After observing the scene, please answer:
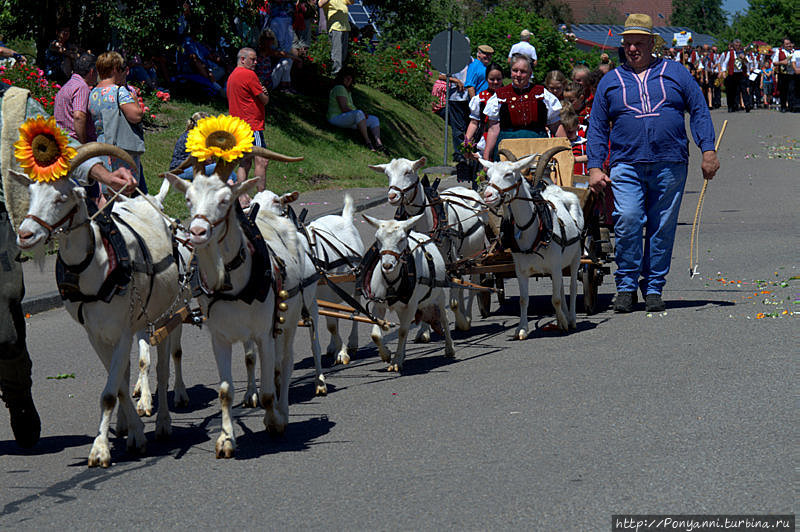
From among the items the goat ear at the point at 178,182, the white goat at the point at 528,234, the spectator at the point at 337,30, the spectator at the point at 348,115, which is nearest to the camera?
the goat ear at the point at 178,182

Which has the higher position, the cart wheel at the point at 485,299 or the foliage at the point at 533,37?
the foliage at the point at 533,37


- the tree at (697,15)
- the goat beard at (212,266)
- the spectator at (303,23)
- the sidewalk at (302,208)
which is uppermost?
the tree at (697,15)

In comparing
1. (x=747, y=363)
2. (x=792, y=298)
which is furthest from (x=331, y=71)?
(x=747, y=363)

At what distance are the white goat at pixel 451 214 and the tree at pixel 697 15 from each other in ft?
582

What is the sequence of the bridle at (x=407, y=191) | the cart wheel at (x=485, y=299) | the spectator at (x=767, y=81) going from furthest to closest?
the spectator at (x=767, y=81) → the cart wheel at (x=485, y=299) → the bridle at (x=407, y=191)

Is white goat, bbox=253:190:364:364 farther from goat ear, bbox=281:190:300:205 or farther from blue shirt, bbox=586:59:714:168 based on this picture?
blue shirt, bbox=586:59:714:168

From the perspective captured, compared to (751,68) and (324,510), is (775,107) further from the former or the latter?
(324,510)

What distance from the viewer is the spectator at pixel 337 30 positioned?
30797mm

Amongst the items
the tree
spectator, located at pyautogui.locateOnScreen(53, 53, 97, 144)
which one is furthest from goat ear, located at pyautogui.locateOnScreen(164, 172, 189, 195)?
the tree

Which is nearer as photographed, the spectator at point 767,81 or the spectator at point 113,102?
the spectator at point 113,102

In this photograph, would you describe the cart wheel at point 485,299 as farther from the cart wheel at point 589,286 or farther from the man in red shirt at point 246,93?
the man in red shirt at point 246,93

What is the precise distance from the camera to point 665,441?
7188 mm

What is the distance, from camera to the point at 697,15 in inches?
7308

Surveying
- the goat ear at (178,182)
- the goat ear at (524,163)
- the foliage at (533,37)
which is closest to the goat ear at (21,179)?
the goat ear at (178,182)
